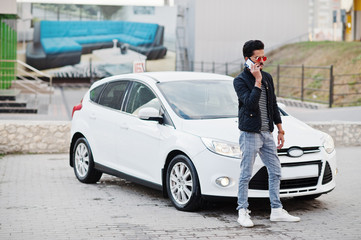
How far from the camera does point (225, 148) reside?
701 centimetres

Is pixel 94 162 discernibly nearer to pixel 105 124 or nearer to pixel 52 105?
pixel 105 124

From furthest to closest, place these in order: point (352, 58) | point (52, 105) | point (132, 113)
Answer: point (352, 58), point (52, 105), point (132, 113)

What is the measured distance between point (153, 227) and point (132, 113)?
2.25 m

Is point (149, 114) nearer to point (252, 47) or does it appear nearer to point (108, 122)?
point (108, 122)

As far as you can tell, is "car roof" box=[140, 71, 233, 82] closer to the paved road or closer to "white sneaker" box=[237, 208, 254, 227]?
the paved road

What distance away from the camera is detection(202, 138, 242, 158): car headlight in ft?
22.8

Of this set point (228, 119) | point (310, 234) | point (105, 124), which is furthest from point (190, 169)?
point (105, 124)

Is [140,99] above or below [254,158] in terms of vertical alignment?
above

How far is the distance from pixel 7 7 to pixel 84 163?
13674mm

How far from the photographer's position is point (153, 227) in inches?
261

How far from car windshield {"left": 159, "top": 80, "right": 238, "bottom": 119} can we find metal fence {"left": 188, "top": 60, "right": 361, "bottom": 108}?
1669 cm

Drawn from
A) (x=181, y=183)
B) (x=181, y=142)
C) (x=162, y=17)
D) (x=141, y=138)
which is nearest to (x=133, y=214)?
(x=181, y=183)

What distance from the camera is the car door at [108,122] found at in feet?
28.8

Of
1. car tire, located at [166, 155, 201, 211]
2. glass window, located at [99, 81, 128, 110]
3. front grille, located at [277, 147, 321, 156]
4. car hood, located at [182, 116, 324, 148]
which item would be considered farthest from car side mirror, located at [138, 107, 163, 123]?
front grille, located at [277, 147, 321, 156]
